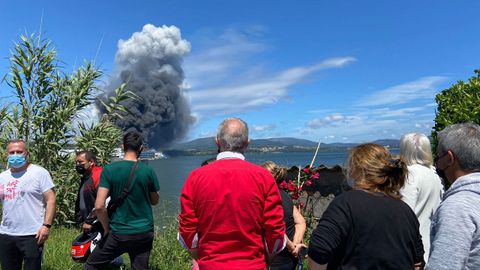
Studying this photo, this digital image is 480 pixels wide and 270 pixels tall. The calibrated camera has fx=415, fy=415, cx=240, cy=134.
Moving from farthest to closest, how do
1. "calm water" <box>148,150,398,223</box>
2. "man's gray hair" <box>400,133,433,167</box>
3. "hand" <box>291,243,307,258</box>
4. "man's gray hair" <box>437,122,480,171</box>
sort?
"calm water" <box>148,150,398,223</box>
"hand" <box>291,243,307,258</box>
"man's gray hair" <box>400,133,433,167</box>
"man's gray hair" <box>437,122,480,171</box>

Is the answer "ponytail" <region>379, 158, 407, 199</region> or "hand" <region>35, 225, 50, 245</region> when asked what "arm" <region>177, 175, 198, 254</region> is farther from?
"hand" <region>35, 225, 50, 245</region>

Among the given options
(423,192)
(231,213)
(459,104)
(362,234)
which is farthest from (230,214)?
(459,104)

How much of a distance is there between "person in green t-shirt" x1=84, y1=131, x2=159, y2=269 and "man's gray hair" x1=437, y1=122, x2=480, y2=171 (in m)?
2.78

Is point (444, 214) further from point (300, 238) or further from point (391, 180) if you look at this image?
point (300, 238)

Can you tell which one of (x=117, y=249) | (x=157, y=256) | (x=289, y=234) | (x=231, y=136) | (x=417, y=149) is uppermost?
(x=231, y=136)

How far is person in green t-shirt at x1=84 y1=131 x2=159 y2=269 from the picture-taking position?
3.91 meters

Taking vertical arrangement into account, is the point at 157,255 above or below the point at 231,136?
below

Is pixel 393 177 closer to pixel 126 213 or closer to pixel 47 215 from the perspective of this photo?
pixel 126 213

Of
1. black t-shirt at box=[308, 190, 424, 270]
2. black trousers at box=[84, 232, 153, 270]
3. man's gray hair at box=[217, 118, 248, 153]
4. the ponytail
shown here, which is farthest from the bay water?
black trousers at box=[84, 232, 153, 270]

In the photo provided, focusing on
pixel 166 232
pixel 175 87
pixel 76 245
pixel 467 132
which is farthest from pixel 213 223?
pixel 175 87

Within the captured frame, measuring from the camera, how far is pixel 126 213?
396cm

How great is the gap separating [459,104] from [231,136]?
430 centimetres

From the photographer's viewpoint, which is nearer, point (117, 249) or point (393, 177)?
point (393, 177)

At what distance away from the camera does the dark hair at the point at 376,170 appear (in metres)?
2.21
